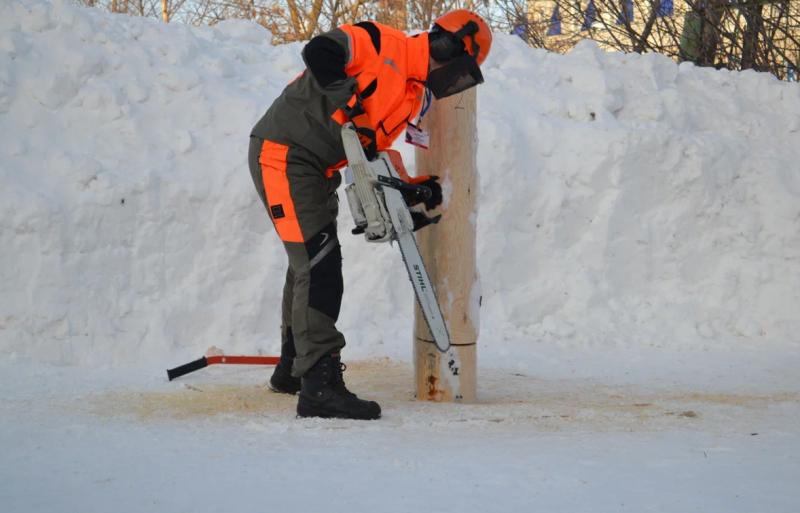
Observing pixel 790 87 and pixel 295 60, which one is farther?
pixel 790 87

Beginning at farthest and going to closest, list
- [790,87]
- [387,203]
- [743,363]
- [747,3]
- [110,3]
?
[110,3], [747,3], [790,87], [743,363], [387,203]

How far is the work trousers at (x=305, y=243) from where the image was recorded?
13.2 feet

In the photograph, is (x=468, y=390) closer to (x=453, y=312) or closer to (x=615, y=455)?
(x=453, y=312)

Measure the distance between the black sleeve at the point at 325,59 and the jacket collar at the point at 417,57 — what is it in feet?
1.04

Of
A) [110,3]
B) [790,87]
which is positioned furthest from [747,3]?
[110,3]

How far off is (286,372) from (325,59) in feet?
5.35

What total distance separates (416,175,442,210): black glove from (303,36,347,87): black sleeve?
0.71 meters

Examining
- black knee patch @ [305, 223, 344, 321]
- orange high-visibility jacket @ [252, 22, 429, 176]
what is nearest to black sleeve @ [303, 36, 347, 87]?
orange high-visibility jacket @ [252, 22, 429, 176]

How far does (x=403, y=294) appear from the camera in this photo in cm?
632

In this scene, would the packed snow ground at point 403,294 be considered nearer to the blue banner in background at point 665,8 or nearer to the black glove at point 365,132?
the black glove at point 365,132

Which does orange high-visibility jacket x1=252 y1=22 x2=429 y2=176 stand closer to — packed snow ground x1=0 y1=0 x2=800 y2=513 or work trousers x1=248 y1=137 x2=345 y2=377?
work trousers x1=248 y1=137 x2=345 y2=377

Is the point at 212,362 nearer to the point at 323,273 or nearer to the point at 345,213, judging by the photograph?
the point at 323,273

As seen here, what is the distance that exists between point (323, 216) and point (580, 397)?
66.0 inches

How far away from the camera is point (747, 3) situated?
10180 mm
